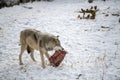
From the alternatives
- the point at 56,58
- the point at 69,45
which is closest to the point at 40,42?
the point at 56,58

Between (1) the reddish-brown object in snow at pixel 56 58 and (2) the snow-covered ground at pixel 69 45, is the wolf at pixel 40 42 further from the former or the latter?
(2) the snow-covered ground at pixel 69 45

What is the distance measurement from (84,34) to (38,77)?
183 inches

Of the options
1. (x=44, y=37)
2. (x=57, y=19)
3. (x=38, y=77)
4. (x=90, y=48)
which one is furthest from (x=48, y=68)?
(x=57, y=19)

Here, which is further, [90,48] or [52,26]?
[52,26]

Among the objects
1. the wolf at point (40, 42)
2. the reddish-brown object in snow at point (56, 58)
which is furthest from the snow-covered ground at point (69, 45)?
the wolf at point (40, 42)

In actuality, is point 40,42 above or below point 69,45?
above

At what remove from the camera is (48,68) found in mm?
6199

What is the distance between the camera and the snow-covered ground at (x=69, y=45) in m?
5.82

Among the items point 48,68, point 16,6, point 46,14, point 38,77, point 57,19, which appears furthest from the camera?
point 16,6

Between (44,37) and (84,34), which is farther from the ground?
(44,37)

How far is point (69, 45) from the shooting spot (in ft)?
27.6

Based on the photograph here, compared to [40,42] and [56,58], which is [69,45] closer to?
[56,58]

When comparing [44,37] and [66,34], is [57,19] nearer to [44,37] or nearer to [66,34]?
[66,34]

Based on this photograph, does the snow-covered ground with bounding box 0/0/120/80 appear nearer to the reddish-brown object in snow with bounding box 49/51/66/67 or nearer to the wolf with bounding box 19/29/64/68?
the reddish-brown object in snow with bounding box 49/51/66/67
